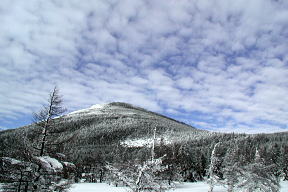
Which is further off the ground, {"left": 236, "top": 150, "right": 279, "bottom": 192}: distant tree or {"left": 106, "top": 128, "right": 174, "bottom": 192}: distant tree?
{"left": 106, "top": 128, "right": 174, "bottom": 192}: distant tree

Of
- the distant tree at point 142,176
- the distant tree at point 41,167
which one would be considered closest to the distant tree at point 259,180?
the distant tree at point 142,176

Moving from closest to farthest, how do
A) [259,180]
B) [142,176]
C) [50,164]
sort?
[142,176]
[50,164]
[259,180]

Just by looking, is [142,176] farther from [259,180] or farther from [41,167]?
[259,180]

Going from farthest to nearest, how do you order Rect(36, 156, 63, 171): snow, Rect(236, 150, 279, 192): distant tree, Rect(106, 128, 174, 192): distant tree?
Rect(236, 150, 279, 192): distant tree
Rect(36, 156, 63, 171): snow
Rect(106, 128, 174, 192): distant tree

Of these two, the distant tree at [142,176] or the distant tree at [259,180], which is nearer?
the distant tree at [142,176]

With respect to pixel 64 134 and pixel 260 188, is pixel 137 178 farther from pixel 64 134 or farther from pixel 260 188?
pixel 260 188

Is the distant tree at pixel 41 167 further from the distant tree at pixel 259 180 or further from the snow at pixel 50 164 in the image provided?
the distant tree at pixel 259 180

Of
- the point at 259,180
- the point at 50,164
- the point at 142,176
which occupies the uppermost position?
the point at 50,164

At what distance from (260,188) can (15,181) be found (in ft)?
74.5

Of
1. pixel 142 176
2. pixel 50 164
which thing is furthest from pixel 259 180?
pixel 50 164

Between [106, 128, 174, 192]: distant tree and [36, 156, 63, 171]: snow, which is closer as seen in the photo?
[106, 128, 174, 192]: distant tree

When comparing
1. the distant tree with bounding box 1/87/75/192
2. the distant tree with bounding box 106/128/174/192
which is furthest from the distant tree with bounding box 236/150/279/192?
the distant tree with bounding box 1/87/75/192

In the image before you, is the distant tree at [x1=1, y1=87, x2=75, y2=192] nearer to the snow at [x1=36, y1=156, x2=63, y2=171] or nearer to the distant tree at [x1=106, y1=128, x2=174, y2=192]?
the snow at [x1=36, y1=156, x2=63, y2=171]

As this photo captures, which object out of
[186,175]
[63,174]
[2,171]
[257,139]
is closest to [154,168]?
[63,174]
